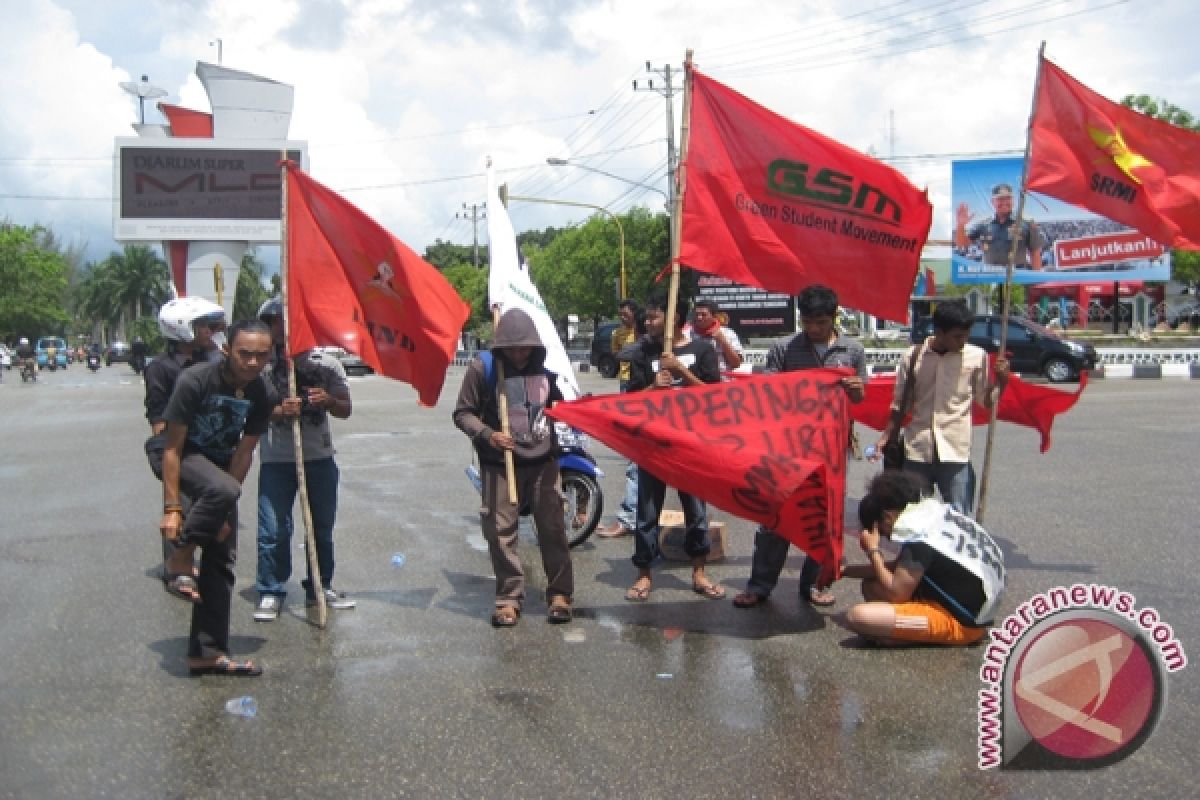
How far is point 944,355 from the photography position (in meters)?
6.62

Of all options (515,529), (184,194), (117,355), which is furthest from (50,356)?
(515,529)

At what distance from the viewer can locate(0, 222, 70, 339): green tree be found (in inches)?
3396

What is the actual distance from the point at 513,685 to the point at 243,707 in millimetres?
1152

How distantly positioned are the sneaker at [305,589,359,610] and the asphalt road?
0.39 ft

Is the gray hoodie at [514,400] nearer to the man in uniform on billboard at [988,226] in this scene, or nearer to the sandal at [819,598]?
Answer: the sandal at [819,598]

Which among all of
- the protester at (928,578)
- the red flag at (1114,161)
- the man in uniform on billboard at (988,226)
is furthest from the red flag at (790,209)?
the man in uniform on billboard at (988,226)

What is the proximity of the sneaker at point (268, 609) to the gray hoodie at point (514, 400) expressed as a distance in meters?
1.40

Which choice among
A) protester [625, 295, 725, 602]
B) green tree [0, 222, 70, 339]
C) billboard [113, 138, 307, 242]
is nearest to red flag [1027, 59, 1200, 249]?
protester [625, 295, 725, 602]

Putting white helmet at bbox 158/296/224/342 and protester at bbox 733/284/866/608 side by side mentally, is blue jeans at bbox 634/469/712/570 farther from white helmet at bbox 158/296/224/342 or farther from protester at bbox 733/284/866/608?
white helmet at bbox 158/296/224/342

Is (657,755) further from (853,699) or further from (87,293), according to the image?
(87,293)

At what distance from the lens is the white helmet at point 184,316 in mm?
6969

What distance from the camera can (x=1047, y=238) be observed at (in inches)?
1601

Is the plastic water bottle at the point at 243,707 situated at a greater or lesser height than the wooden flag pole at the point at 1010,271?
lesser

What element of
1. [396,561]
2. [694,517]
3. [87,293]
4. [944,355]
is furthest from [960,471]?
[87,293]
